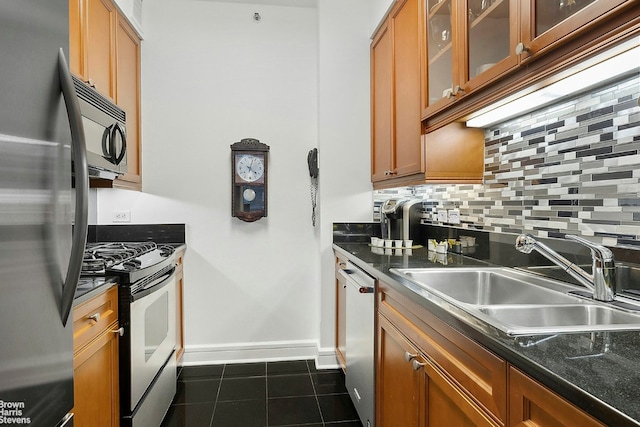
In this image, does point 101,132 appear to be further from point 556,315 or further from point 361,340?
point 556,315

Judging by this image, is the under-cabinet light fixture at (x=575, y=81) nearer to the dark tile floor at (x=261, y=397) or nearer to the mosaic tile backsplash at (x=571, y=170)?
the mosaic tile backsplash at (x=571, y=170)

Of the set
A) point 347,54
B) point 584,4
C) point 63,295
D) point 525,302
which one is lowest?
point 525,302

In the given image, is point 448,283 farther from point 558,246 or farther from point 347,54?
point 347,54

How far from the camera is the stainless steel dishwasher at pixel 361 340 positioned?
180 centimetres

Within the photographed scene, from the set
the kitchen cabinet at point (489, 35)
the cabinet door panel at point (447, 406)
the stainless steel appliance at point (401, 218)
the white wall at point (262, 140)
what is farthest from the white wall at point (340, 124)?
the cabinet door panel at point (447, 406)

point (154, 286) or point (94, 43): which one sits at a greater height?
point (94, 43)

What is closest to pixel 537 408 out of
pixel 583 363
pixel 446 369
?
pixel 583 363

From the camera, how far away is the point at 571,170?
1364 mm

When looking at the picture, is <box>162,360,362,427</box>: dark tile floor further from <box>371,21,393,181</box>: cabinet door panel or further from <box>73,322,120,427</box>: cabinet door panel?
<box>371,21,393,181</box>: cabinet door panel

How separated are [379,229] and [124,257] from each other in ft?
5.78

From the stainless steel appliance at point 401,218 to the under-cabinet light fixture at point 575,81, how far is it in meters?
0.91

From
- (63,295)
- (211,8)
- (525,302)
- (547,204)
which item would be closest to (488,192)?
(547,204)

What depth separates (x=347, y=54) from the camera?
2.84 metres

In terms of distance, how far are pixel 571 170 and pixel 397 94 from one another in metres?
1.21
